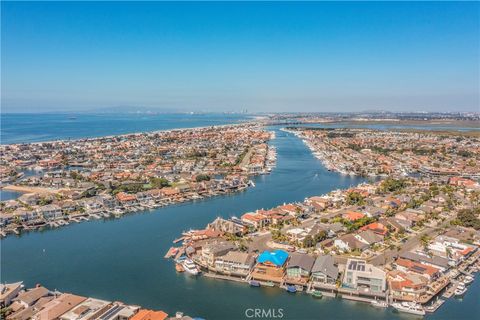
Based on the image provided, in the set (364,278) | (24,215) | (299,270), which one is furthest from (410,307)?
(24,215)

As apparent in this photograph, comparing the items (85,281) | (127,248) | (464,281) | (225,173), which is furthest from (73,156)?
(464,281)

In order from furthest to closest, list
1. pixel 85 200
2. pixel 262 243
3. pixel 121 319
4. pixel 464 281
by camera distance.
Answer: pixel 85 200, pixel 262 243, pixel 464 281, pixel 121 319

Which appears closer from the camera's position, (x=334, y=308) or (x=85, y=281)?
(x=334, y=308)

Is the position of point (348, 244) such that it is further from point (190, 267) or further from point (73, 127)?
point (73, 127)

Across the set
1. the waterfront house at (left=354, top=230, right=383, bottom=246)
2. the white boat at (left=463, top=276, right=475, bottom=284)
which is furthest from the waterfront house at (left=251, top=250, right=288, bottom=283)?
the white boat at (left=463, top=276, right=475, bottom=284)

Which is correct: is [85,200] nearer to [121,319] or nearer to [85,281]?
[85,281]

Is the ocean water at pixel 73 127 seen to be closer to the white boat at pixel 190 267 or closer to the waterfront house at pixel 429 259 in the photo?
the white boat at pixel 190 267

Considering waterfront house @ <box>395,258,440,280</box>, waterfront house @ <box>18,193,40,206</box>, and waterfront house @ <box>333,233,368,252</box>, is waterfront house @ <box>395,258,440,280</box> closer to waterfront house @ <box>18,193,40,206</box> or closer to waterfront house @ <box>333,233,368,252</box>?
waterfront house @ <box>333,233,368,252</box>
